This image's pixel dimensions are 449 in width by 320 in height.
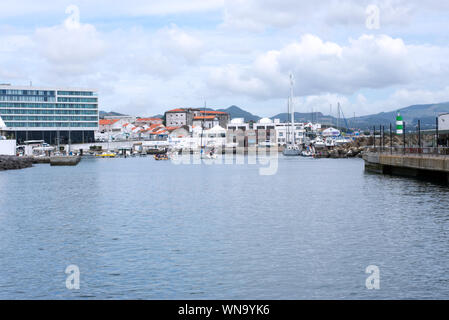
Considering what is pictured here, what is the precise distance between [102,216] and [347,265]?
22782 mm

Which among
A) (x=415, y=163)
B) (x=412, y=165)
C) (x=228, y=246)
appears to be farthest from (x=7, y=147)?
(x=228, y=246)

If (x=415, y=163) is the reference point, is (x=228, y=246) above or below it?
below

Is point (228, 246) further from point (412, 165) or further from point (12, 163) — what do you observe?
point (12, 163)

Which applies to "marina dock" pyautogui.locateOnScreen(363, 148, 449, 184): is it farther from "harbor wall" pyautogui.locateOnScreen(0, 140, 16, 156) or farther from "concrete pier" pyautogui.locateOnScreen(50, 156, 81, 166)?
"harbor wall" pyautogui.locateOnScreen(0, 140, 16, 156)

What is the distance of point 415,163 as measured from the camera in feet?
210

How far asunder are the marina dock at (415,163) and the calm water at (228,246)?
4.80 metres

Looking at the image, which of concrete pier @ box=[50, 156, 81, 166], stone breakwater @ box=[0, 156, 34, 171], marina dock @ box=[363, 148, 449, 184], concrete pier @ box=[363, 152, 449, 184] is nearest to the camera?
concrete pier @ box=[363, 152, 449, 184]

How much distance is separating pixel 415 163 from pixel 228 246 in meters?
41.8

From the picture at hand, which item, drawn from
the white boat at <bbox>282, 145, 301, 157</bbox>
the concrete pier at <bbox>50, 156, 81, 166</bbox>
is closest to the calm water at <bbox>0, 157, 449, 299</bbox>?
the concrete pier at <bbox>50, 156, 81, 166</bbox>

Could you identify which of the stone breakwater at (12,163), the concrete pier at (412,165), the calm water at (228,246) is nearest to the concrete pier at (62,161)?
the stone breakwater at (12,163)

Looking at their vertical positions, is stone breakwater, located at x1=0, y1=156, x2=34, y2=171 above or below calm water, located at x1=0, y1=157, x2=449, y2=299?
above

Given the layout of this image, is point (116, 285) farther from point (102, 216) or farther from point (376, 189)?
point (376, 189)

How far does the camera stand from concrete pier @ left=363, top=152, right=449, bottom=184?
2222 inches
